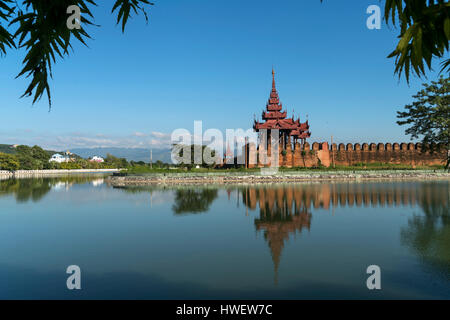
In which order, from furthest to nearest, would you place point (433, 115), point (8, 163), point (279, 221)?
point (8, 163) → point (433, 115) → point (279, 221)

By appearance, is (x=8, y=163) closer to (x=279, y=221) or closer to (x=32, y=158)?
(x=32, y=158)

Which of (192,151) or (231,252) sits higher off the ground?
(192,151)

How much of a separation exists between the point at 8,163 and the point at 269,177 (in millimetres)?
66852

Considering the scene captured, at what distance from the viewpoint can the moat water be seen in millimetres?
6016

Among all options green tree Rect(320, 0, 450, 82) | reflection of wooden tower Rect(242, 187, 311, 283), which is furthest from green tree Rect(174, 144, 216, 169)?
green tree Rect(320, 0, 450, 82)

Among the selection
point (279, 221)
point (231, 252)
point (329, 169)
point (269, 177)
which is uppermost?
point (329, 169)

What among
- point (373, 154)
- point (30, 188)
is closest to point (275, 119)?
point (373, 154)

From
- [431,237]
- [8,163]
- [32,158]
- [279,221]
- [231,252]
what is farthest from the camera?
[32,158]

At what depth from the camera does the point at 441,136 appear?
29.6 meters

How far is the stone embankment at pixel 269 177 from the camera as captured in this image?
113 feet

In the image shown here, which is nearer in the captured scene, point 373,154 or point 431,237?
point 431,237

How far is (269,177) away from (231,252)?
86.7ft

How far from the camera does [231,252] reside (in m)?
8.49
